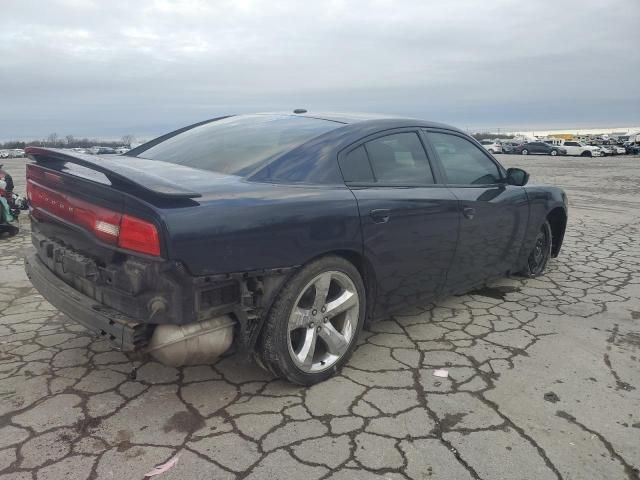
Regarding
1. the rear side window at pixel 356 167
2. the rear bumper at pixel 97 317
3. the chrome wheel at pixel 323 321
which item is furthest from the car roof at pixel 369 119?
the rear bumper at pixel 97 317

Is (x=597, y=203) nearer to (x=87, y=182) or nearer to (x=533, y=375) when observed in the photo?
(x=533, y=375)

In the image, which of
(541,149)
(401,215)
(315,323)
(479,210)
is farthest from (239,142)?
(541,149)

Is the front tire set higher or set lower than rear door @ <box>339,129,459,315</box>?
lower

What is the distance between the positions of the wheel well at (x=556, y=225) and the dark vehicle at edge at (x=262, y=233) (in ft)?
5.16

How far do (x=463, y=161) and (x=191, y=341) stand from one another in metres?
2.56

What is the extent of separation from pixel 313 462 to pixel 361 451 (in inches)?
9.0

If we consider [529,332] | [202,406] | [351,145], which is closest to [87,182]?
[202,406]

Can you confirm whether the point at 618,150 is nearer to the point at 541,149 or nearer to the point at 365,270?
the point at 541,149

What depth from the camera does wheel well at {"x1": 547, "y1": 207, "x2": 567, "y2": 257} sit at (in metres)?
5.13

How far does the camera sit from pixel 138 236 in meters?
2.18

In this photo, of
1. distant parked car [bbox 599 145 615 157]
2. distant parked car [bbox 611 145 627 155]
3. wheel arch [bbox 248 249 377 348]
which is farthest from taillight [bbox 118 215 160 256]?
distant parked car [bbox 611 145 627 155]

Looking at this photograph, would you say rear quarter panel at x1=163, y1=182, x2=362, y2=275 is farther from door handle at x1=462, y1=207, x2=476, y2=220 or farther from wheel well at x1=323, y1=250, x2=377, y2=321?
door handle at x1=462, y1=207, x2=476, y2=220

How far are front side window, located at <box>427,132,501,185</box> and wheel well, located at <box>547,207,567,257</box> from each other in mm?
1289

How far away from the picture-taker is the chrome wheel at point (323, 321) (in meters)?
2.70
